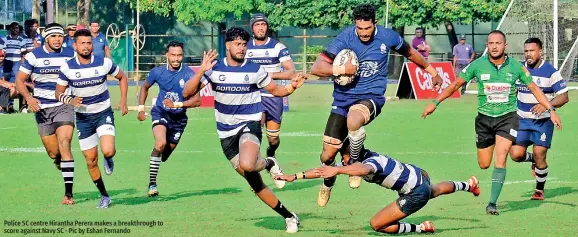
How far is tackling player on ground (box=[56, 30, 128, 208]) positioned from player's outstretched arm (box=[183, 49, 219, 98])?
2204mm

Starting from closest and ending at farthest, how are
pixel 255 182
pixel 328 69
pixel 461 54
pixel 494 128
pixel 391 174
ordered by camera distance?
pixel 391 174, pixel 255 182, pixel 328 69, pixel 494 128, pixel 461 54

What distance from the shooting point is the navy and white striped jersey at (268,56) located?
57.7 feet

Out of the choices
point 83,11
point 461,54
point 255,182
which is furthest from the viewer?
point 83,11

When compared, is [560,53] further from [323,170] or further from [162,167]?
[323,170]

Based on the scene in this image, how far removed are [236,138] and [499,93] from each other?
3.35 meters

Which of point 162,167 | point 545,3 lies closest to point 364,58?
point 162,167

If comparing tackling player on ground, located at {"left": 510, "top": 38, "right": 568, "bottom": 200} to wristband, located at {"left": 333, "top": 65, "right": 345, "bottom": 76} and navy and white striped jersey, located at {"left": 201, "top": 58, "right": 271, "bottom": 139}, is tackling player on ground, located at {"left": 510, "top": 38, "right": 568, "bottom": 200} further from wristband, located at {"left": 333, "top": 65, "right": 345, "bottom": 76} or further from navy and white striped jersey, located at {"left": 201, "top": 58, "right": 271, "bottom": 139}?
navy and white striped jersey, located at {"left": 201, "top": 58, "right": 271, "bottom": 139}

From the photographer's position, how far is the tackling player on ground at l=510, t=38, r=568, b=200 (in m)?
15.4

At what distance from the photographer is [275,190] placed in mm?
16359

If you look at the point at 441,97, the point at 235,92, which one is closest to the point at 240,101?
the point at 235,92

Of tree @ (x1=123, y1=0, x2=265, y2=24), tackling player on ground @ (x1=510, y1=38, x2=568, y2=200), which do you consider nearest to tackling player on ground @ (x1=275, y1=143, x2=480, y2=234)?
tackling player on ground @ (x1=510, y1=38, x2=568, y2=200)

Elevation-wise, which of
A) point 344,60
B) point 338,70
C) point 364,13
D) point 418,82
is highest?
point 364,13

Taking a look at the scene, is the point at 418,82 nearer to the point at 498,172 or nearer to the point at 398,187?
the point at 498,172

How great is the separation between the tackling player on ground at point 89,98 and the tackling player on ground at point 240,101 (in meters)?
2.10
